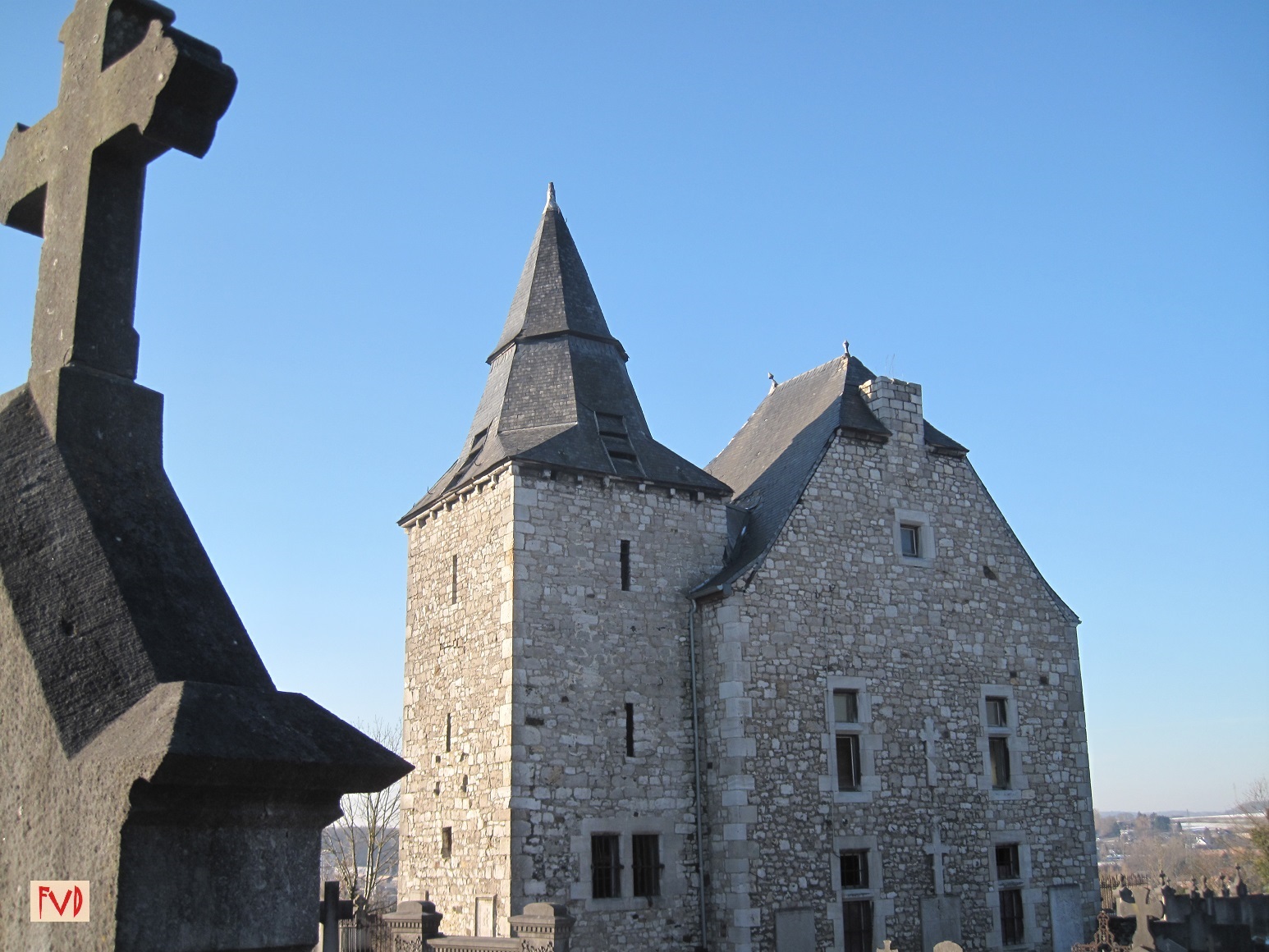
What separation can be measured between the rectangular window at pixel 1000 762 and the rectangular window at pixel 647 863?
6595 millimetres

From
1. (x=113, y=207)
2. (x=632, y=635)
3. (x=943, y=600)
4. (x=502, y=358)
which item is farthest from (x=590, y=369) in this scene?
(x=113, y=207)

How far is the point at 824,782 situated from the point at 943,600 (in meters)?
4.37

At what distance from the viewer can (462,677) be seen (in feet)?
58.2

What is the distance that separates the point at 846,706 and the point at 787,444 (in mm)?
5462

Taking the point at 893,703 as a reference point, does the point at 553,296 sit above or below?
above

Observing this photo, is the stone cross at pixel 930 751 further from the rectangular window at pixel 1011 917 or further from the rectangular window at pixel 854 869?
the rectangular window at pixel 1011 917

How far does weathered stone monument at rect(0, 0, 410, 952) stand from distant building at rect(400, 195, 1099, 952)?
1302 centimetres

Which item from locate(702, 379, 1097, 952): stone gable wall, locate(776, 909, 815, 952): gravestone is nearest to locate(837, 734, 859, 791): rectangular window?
locate(702, 379, 1097, 952): stone gable wall

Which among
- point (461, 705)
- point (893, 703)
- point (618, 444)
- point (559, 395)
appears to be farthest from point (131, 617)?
point (893, 703)

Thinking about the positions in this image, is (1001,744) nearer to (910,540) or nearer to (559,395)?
(910,540)

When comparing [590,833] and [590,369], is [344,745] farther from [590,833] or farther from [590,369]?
[590,369]

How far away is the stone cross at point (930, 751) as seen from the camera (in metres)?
18.6

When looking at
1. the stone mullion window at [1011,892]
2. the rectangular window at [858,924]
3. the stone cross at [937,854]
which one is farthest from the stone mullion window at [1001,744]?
the rectangular window at [858,924]

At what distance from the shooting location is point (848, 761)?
59.2ft
